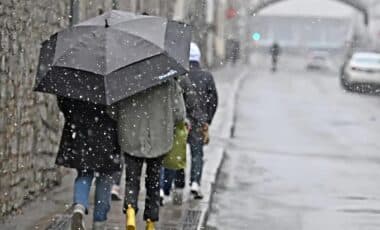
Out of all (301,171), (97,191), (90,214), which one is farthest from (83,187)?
(301,171)

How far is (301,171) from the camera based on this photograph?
44.3ft

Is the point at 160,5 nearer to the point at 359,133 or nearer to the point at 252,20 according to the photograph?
the point at 359,133

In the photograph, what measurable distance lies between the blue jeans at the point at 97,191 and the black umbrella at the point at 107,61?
0.78m

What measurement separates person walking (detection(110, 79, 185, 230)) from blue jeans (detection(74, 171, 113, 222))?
19 centimetres

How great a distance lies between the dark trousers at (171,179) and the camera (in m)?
9.71

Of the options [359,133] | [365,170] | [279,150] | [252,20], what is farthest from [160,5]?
[252,20]

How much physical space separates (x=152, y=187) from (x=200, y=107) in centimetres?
240

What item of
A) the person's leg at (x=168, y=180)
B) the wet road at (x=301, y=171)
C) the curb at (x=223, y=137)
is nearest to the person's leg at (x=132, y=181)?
the curb at (x=223, y=137)

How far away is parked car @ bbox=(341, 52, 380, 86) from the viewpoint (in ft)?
116

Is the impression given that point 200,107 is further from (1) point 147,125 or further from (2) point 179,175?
(1) point 147,125

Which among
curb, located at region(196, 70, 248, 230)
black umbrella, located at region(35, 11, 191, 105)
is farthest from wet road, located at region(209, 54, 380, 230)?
black umbrella, located at region(35, 11, 191, 105)

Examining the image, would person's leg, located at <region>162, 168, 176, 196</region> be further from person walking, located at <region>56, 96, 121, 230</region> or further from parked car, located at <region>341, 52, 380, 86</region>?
parked car, located at <region>341, 52, 380, 86</region>

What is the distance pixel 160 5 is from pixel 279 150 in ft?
33.4

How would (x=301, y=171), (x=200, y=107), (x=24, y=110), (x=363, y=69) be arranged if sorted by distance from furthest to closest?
(x=363, y=69) < (x=301, y=171) < (x=200, y=107) < (x=24, y=110)
